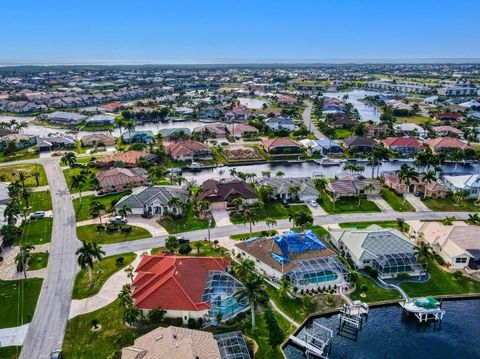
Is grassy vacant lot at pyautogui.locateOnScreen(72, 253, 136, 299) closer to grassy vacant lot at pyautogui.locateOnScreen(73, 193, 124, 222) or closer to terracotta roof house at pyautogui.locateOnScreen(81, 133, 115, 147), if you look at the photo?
grassy vacant lot at pyautogui.locateOnScreen(73, 193, 124, 222)

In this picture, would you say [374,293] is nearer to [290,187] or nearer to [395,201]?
[290,187]

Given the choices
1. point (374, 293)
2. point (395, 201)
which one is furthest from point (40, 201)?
point (395, 201)

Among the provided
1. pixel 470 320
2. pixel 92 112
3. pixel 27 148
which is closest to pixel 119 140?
pixel 27 148

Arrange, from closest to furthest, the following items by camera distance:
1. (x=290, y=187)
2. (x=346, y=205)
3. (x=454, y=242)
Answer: (x=454, y=242), (x=346, y=205), (x=290, y=187)

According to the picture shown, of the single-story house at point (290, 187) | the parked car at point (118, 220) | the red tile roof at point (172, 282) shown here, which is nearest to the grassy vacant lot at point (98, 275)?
the red tile roof at point (172, 282)

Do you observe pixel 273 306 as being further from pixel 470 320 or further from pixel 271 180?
pixel 271 180

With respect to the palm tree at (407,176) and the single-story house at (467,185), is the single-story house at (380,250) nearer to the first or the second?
Result: the palm tree at (407,176)

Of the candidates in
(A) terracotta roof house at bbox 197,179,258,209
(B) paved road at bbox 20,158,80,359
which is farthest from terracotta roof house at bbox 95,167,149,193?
(A) terracotta roof house at bbox 197,179,258,209
